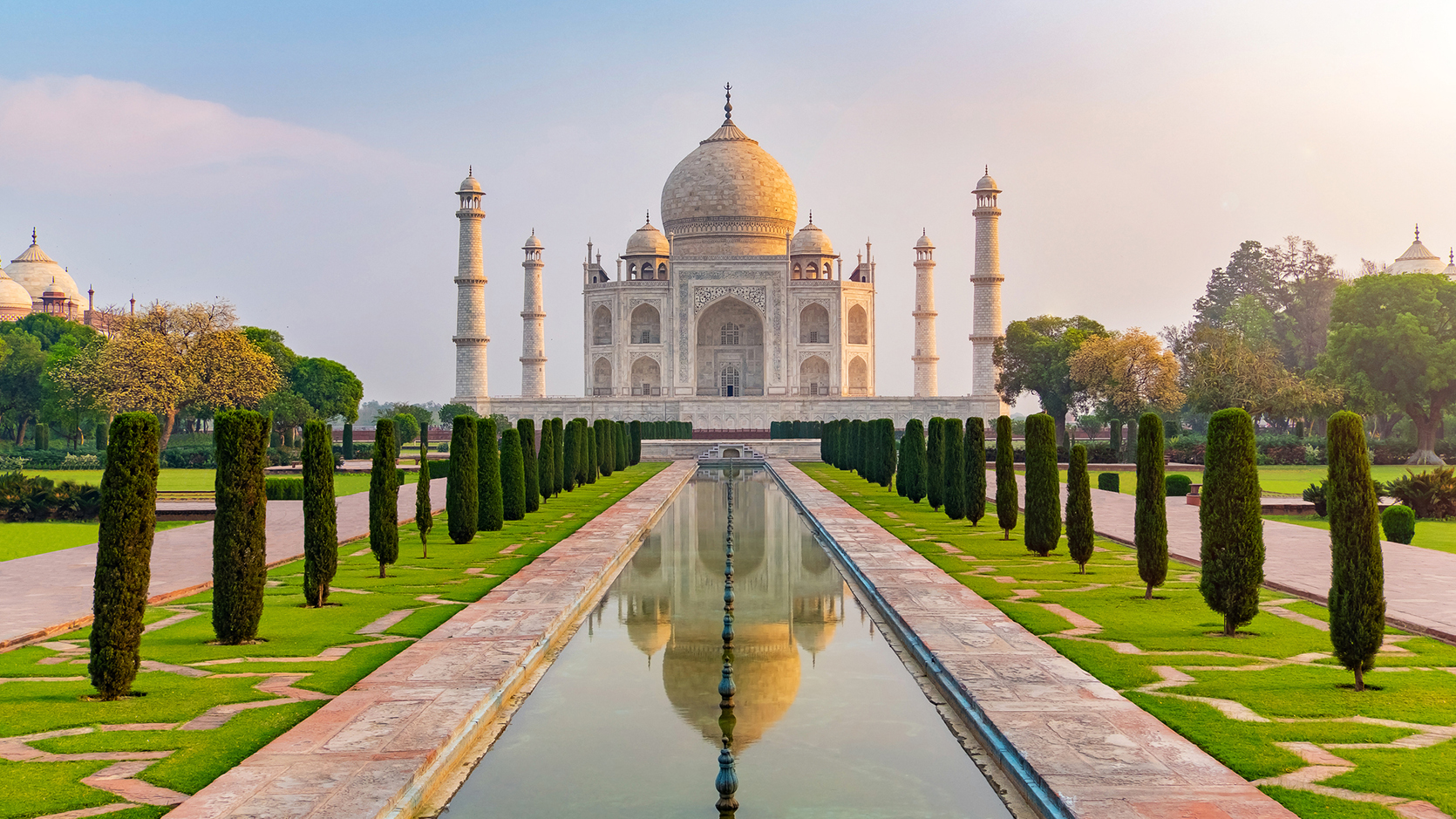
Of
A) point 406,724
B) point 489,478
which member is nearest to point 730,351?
point 489,478

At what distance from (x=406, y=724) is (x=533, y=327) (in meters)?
45.1

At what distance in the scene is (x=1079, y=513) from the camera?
10.3 meters

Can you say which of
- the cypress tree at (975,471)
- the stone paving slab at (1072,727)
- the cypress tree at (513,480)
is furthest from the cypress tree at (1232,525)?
the cypress tree at (513,480)

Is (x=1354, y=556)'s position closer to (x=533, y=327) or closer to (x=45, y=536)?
(x=45, y=536)

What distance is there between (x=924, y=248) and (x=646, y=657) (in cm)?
4542

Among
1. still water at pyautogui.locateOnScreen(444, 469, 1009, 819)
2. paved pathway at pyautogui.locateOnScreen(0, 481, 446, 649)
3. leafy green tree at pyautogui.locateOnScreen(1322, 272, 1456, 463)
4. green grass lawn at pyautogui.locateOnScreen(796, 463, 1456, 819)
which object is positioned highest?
leafy green tree at pyautogui.locateOnScreen(1322, 272, 1456, 463)

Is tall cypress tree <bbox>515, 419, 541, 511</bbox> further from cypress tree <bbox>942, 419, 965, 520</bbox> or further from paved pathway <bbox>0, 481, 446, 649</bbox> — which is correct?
cypress tree <bbox>942, 419, 965, 520</bbox>

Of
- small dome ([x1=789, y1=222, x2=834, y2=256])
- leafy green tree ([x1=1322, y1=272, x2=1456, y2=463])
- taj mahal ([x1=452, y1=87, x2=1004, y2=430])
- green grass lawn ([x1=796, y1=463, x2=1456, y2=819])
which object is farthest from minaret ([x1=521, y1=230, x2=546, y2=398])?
green grass lawn ([x1=796, y1=463, x2=1456, y2=819])

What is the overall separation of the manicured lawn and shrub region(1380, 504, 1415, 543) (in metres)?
14.1

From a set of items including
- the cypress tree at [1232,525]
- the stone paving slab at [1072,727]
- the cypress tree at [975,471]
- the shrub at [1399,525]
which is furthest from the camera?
the cypress tree at [975,471]

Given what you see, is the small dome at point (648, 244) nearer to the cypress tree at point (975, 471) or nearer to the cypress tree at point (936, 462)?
the cypress tree at point (936, 462)

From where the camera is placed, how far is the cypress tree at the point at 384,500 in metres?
10.2

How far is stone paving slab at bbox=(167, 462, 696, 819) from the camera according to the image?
4387 millimetres

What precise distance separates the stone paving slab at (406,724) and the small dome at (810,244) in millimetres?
45274
